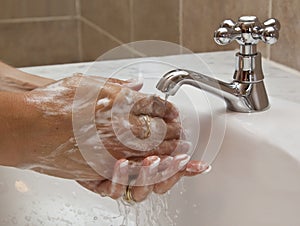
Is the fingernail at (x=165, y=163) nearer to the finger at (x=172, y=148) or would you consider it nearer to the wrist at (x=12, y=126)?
the finger at (x=172, y=148)

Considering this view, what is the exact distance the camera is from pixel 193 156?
74cm

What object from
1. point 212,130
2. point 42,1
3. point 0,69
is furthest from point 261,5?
point 42,1

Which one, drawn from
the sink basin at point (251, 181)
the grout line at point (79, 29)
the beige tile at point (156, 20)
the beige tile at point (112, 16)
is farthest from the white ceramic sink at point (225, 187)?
the grout line at point (79, 29)

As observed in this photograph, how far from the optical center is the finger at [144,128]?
2.23 ft

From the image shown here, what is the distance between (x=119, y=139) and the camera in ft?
2.23

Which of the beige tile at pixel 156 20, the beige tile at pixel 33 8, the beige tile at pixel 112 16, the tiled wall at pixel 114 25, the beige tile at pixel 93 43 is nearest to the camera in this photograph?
the tiled wall at pixel 114 25

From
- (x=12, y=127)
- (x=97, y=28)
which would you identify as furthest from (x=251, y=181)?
(x=97, y=28)

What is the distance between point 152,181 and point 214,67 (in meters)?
0.35

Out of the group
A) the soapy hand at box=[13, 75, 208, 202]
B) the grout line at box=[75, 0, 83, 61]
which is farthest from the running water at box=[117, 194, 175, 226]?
the grout line at box=[75, 0, 83, 61]

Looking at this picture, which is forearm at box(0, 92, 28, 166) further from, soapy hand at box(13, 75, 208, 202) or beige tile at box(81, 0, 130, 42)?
beige tile at box(81, 0, 130, 42)

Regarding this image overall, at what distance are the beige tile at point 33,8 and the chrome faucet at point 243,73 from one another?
39.5 inches

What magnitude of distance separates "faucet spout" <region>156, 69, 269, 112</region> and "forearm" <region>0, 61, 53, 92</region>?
21cm

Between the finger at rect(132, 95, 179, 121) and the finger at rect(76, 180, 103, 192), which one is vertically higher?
the finger at rect(132, 95, 179, 121)

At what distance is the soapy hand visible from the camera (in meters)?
0.68
